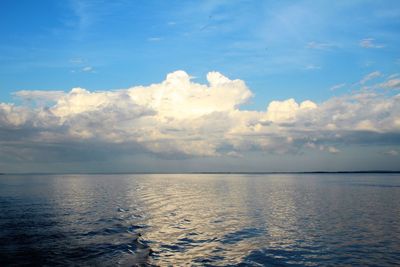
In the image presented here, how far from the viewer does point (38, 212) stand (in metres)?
47.4

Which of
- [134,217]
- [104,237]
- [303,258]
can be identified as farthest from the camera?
[134,217]

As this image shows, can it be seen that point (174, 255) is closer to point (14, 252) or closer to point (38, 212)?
point (14, 252)

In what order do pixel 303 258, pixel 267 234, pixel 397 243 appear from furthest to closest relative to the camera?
pixel 267 234
pixel 397 243
pixel 303 258

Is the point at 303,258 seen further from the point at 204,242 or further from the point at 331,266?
the point at 204,242

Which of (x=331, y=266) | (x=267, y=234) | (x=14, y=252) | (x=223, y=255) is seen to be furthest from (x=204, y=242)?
(x=14, y=252)

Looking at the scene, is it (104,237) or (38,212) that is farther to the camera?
(38,212)

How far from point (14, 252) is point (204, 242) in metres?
15.0

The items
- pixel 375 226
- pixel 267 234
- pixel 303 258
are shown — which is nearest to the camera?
pixel 303 258

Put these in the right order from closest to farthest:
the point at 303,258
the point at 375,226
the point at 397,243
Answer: the point at 303,258 < the point at 397,243 < the point at 375,226

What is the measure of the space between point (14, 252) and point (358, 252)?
85.8 feet

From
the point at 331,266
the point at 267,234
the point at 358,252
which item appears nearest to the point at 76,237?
the point at 267,234

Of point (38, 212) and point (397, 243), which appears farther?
point (38, 212)

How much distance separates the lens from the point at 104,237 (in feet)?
104

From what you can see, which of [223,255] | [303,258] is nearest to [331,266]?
[303,258]
